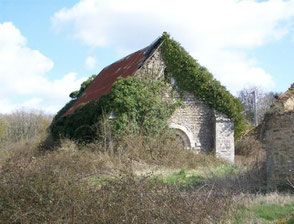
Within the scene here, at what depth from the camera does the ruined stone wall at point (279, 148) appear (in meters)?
11.2

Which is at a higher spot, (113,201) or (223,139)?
(223,139)

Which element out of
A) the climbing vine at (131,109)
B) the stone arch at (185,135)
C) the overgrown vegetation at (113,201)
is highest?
the climbing vine at (131,109)

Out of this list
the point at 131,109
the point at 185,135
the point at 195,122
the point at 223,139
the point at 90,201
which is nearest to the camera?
the point at 90,201

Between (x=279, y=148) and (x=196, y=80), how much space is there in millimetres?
9190

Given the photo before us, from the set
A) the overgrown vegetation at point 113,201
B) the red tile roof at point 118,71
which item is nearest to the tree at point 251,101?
the red tile roof at point 118,71

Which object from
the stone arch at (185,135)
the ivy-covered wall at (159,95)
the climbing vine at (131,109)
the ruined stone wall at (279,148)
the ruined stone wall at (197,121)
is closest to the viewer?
the ruined stone wall at (279,148)

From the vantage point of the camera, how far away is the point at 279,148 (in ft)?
37.7

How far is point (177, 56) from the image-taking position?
20.3 metres

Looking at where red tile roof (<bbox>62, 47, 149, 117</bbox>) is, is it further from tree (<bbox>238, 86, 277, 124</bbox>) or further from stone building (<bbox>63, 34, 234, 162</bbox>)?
tree (<bbox>238, 86, 277, 124</bbox>)

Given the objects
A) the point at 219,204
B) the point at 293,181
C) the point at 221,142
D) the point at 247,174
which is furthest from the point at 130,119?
the point at 219,204

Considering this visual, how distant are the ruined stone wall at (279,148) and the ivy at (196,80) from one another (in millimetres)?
8321

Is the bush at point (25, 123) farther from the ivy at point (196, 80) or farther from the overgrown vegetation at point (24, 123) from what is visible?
the ivy at point (196, 80)

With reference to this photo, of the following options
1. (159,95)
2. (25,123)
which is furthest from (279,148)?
(25,123)

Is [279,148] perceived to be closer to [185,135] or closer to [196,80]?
[185,135]
